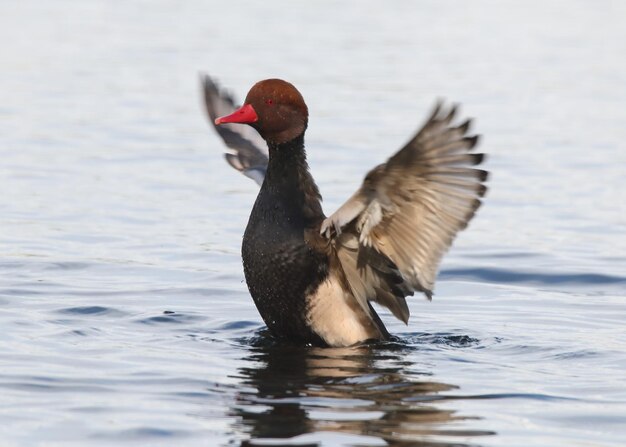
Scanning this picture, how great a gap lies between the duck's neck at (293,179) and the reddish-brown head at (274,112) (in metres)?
0.06

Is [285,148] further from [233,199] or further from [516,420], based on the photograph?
[233,199]

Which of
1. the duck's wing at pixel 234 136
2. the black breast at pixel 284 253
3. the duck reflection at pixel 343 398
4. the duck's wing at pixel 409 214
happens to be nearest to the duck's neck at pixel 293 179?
the black breast at pixel 284 253

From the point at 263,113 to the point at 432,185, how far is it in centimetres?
128

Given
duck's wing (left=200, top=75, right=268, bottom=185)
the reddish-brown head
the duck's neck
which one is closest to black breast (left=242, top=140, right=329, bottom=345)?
the duck's neck

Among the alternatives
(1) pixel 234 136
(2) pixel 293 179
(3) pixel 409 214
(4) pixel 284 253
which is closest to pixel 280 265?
(4) pixel 284 253

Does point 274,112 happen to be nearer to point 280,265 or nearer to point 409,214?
point 280,265

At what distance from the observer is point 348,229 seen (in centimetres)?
758

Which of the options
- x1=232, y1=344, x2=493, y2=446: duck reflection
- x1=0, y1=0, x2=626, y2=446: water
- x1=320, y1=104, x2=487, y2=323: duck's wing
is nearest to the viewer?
x1=232, y1=344, x2=493, y2=446: duck reflection

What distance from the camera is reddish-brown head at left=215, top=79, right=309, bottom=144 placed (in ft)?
26.2

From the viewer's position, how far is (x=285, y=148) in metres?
8.07

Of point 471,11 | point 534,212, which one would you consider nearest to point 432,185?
point 534,212

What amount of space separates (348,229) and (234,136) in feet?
8.09

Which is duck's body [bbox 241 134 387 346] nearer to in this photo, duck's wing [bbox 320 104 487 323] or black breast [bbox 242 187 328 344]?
black breast [bbox 242 187 328 344]

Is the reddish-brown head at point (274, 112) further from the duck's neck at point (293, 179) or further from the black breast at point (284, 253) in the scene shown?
the black breast at point (284, 253)
